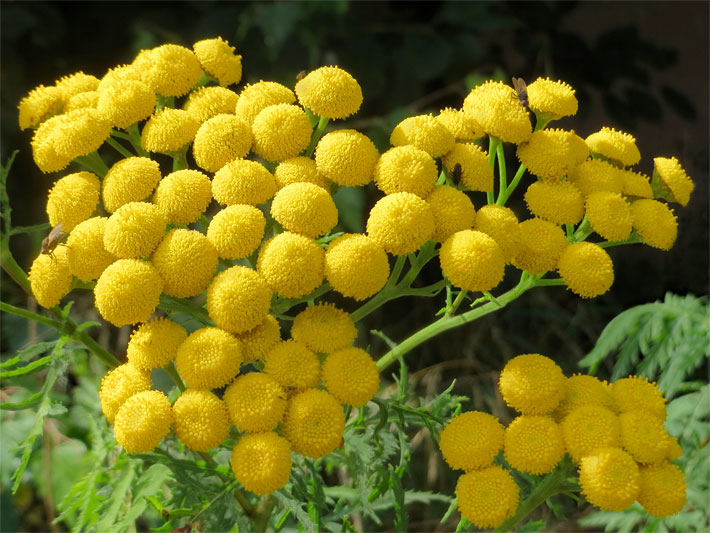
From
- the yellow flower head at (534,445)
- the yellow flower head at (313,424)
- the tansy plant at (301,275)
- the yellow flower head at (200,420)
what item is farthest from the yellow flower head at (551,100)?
the yellow flower head at (200,420)

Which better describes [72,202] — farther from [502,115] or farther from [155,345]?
[502,115]

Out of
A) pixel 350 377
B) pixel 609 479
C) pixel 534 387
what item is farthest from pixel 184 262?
pixel 609 479

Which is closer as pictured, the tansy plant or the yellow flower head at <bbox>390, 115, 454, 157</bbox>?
the tansy plant

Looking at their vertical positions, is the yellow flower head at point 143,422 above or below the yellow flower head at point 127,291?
below

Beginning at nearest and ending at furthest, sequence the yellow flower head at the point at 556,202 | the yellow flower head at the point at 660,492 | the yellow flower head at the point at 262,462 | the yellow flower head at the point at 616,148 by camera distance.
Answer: the yellow flower head at the point at 262,462
the yellow flower head at the point at 660,492
the yellow flower head at the point at 556,202
the yellow flower head at the point at 616,148

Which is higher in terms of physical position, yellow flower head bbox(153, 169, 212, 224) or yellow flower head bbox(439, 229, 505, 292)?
yellow flower head bbox(153, 169, 212, 224)

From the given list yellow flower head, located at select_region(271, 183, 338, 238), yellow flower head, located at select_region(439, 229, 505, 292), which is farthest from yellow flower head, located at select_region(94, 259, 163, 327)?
yellow flower head, located at select_region(439, 229, 505, 292)

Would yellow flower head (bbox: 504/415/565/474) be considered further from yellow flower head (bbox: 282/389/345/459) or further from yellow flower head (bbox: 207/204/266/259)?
yellow flower head (bbox: 207/204/266/259)

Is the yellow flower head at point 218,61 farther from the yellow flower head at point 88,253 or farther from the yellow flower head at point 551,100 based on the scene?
the yellow flower head at point 551,100
